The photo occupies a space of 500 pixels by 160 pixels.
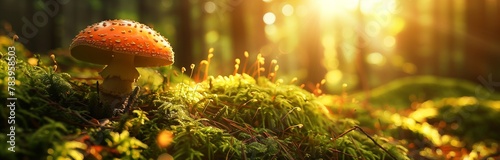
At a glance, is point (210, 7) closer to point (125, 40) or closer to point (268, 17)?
point (268, 17)

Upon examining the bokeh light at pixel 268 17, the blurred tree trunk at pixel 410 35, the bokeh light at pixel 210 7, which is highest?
the blurred tree trunk at pixel 410 35

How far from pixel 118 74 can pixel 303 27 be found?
31.2 feet

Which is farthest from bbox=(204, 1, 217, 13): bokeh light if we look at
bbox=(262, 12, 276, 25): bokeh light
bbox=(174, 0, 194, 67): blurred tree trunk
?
bbox=(174, 0, 194, 67): blurred tree trunk

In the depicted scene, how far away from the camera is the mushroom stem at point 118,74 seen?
2682mm

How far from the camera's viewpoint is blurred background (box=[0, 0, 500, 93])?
1180 centimetres

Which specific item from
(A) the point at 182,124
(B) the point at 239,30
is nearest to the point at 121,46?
(A) the point at 182,124

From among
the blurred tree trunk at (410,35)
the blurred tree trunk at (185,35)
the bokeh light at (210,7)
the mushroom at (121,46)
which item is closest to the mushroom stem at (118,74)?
the mushroom at (121,46)

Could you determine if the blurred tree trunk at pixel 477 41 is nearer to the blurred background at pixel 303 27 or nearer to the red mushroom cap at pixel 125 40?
the blurred background at pixel 303 27

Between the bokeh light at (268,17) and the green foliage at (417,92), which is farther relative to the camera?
the bokeh light at (268,17)

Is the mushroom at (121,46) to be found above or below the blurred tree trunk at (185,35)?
below

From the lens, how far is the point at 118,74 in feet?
8.77

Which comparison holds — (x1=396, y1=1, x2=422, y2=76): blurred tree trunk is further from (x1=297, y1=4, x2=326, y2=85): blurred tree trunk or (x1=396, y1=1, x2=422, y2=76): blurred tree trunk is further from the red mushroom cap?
the red mushroom cap

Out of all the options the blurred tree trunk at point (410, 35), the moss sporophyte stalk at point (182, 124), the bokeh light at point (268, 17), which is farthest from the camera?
the blurred tree trunk at point (410, 35)

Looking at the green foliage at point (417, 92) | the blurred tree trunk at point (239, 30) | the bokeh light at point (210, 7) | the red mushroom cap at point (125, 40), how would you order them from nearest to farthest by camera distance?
the red mushroom cap at point (125, 40)
the green foliage at point (417, 92)
the blurred tree trunk at point (239, 30)
the bokeh light at point (210, 7)
